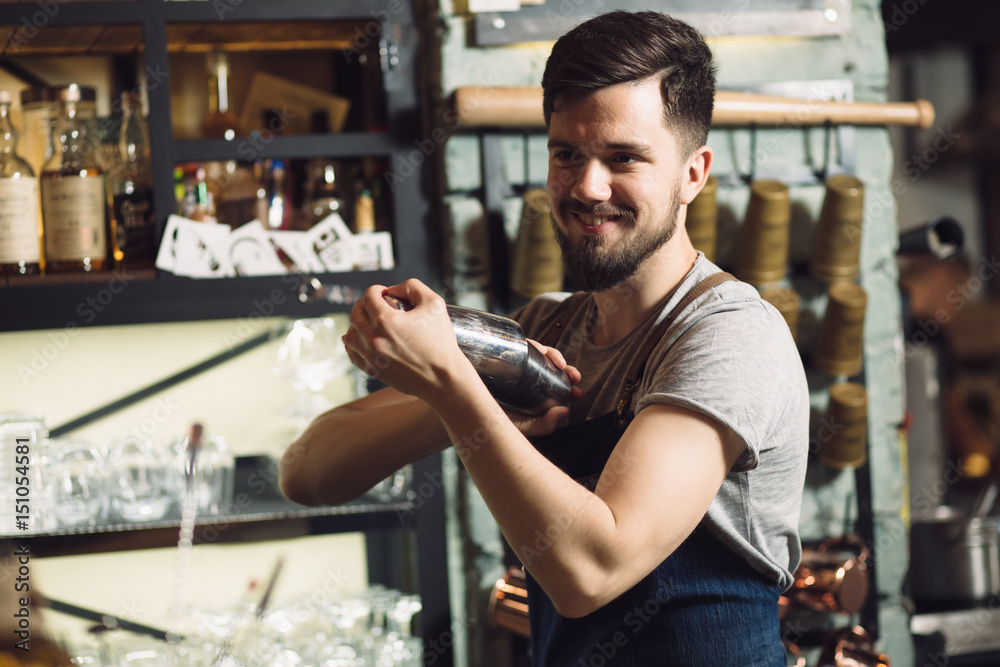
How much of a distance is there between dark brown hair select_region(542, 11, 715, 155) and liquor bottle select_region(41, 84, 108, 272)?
41.8 inches

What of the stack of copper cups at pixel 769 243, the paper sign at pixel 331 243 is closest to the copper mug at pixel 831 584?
the stack of copper cups at pixel 769 243

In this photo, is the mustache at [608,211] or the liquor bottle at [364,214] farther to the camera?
the liquor bottle at [364,214]

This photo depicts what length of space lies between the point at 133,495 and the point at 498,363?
1.13m

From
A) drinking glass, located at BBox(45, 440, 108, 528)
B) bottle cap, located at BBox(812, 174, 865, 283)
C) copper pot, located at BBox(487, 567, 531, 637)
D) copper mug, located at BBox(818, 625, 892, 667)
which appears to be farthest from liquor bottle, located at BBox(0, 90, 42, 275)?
copper mug, located at BBox(818, 625, 892, 667)

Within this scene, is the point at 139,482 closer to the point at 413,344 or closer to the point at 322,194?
the point at 322,194

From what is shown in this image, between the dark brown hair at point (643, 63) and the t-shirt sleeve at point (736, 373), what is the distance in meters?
0.24

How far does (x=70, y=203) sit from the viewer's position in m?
1.78

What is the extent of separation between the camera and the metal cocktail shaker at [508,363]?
1.01m

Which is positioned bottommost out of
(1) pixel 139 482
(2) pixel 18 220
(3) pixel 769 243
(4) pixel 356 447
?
(1) pixel 139 482

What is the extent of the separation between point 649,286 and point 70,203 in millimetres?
1198

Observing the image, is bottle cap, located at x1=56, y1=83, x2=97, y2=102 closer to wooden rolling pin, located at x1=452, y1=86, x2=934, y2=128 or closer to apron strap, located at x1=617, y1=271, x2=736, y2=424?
wooden rolling pin, located at x1=452, y1=86, x2=934, y2=128

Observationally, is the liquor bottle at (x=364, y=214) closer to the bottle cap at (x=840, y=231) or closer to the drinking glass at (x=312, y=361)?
the drinking glass at (x=312, y=361)

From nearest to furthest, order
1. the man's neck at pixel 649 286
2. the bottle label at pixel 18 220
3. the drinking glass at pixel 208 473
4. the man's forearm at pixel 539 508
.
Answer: the man's forearm at pixel 539 508, the man's neck at pixel 649 286, the bottle label at pixel 18 220, the drinking glass at pixel 208 473

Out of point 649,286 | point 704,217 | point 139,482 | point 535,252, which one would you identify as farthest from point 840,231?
point 139,482
